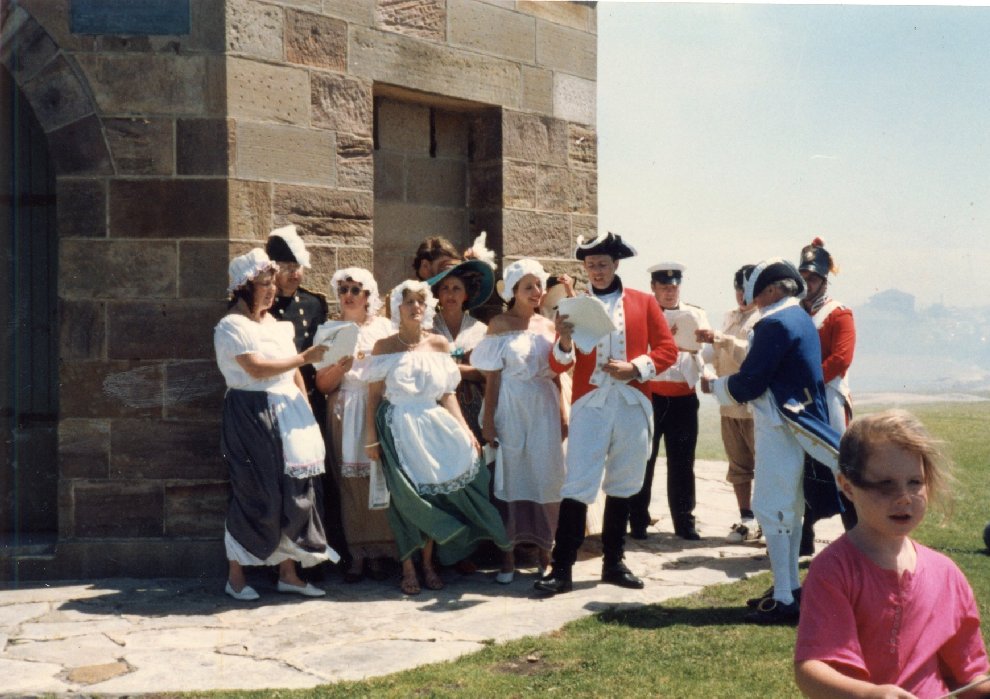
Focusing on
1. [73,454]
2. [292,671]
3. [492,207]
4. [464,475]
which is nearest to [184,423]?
[73,454]

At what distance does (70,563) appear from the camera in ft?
21.3

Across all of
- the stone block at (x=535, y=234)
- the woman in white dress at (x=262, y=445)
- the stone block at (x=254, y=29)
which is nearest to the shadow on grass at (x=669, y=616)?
the woman in white dress at (x=262, y=445)

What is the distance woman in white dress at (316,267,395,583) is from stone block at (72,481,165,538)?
3.50 feet

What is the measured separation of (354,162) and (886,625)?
5119 millimetres

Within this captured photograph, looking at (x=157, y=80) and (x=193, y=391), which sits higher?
(x=157, y=80)

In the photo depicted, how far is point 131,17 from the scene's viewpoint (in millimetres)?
6398

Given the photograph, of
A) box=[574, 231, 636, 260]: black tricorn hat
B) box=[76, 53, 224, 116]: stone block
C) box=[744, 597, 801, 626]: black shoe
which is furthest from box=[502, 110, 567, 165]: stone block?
box=[744, 597, 801, 626]: black shoe

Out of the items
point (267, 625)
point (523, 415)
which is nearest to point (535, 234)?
point (523, 415)

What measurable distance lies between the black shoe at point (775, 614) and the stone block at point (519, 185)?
336 centimetres

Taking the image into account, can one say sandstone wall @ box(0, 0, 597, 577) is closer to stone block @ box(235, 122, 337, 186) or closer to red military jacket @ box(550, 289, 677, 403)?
stone block @ box(235, 122, 337, 186)

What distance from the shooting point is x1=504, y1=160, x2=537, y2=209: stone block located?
7.77m

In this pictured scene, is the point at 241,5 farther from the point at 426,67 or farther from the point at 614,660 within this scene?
the point at 614,660

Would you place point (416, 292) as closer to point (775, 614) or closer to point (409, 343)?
point (409, 343)

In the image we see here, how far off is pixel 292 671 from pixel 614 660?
1.38 metres
